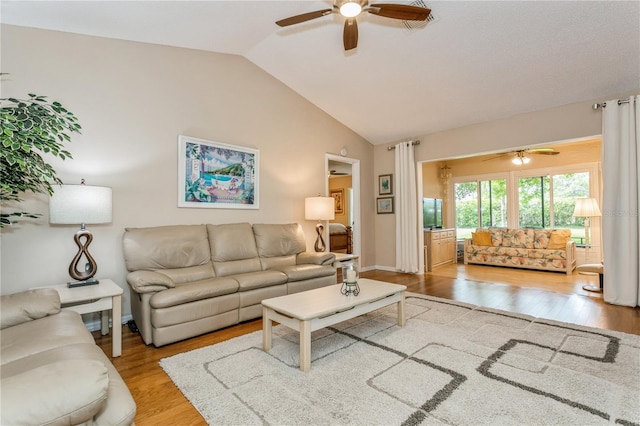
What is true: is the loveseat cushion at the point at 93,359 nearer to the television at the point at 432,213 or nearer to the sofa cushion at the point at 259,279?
the sofa cushion at the point at 259,279

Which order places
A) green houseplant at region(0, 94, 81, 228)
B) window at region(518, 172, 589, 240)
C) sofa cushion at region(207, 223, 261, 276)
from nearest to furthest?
green houseplant at region(0, 94, 81, 228), sofa cushion at region(207, 223, 261, 276), window at region(518, 172, 589, 240)

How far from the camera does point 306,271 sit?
3725mm

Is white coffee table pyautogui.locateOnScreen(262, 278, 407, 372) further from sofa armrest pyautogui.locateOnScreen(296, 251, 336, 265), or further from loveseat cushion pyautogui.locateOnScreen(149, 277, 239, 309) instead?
sofa armrest pyautogui.locateOnScreen(296, 251, 336, 265)

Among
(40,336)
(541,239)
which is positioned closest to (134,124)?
(40,336)

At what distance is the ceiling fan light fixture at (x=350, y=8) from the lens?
2.37m

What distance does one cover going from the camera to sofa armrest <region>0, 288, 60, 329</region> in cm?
178

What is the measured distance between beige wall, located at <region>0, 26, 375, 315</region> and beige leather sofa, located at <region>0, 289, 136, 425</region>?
1124 millimetres


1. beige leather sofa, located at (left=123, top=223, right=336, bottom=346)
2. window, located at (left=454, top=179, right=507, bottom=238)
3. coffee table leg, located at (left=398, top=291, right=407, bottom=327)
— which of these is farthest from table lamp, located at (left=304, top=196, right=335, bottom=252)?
window, located at (left=454, top=179, right=507, bottom=238)

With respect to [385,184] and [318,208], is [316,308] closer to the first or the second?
[318,208]

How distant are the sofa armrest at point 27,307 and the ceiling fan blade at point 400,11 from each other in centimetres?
311

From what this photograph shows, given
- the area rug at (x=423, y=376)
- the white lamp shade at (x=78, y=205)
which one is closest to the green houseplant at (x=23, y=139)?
the white lamp shade at (x=78, y=205)

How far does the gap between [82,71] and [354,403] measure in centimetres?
376

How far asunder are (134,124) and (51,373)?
10.2 ft

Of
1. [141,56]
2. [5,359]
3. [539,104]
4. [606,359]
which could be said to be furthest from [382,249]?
[5,359]
